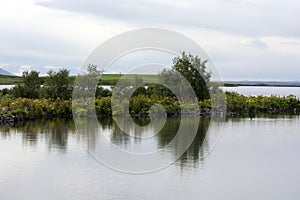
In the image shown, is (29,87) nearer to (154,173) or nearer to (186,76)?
(186,76)

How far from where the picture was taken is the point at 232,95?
3025 cm

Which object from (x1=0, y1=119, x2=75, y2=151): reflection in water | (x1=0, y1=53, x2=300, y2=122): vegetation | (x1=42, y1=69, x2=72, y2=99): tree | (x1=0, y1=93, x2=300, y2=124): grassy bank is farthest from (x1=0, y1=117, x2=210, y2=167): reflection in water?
(x1=42, y1=69, x2=72, y2=99): tree

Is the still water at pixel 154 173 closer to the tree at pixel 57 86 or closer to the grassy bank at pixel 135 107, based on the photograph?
the grassy bank at pixel 135 107

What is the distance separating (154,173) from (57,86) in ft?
49.3

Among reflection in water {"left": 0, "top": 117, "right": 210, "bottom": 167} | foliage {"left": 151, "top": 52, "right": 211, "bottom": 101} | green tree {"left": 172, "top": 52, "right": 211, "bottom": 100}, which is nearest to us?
reflection in water {"left": 0, "top": 117, "right": 210, "bottom": 167}

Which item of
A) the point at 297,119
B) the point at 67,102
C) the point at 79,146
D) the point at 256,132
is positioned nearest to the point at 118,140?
the point at 79,146

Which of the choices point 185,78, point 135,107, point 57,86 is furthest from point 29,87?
point 185,78

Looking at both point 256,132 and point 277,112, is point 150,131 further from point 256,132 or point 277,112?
point 277,112

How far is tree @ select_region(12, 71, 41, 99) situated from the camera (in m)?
26.5

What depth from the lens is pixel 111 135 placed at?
17812 millimetres

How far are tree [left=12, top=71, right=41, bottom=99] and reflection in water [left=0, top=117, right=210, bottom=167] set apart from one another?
4911 millimetres

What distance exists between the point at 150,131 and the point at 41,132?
3.52 metres

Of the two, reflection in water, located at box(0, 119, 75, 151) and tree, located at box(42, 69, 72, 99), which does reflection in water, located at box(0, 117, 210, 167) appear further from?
tree, located at box(42, 69, 72, 99)

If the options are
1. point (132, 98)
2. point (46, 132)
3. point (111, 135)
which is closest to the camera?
point (111, 135)
